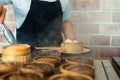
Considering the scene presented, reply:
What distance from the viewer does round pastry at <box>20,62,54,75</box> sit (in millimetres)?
902

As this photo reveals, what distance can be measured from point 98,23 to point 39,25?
45 centimetres

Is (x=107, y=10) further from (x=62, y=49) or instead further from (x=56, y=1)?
(x=62, y=49)

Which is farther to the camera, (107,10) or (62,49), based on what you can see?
(107,10)

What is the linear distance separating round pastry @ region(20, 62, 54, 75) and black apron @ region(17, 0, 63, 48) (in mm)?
532

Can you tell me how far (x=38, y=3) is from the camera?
4.95 ft

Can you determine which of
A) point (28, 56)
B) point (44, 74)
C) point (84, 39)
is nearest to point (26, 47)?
point (28, 56)

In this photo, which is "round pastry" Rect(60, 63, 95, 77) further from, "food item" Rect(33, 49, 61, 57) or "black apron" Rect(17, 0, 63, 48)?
"black apron" Rect(17, 0, 63, 48)

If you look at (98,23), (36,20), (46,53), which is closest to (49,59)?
(46,53)

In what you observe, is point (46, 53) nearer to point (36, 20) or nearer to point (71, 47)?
point (71, 47)

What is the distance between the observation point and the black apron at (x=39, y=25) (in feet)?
4.99

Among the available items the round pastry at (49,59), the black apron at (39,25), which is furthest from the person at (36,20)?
the round pastry at (49,59)

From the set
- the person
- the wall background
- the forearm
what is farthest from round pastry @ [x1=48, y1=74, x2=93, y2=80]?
the wall background

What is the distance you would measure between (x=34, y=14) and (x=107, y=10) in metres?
0.52

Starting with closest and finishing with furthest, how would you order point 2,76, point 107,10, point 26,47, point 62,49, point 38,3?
point 2,76 → point 26,47 → point 62,49 → point 38,3 → point 107,10
